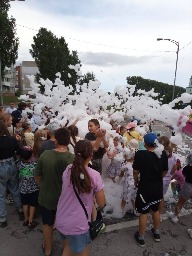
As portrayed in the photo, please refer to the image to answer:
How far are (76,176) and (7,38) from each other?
2097cm

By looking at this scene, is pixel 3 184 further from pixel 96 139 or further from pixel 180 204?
pixel 180 204

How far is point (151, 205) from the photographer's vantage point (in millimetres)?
3652

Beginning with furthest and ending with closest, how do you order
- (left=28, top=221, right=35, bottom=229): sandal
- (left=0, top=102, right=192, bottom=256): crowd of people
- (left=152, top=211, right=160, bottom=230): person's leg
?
1. (left=28, top=221, right=35, bottom=229): sandal
2. (left=152, top=211, right=160, bottom=230): person's leg
3. (left=0, top=102, right=192, bottom=256): crowd of people

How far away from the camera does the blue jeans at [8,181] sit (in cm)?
404

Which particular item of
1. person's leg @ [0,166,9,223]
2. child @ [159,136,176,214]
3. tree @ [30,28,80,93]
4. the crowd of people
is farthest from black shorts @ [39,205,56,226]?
tree @ [30,28,80,93]

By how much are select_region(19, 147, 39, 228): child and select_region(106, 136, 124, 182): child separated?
4.20 feet

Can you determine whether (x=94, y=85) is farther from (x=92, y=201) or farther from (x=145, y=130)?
(x=92, y=201)

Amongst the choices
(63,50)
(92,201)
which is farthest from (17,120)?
(63,50)

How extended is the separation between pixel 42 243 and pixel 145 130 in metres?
2.80

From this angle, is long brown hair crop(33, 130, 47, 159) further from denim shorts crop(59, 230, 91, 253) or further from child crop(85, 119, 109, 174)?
denim shorts crop(59, 230, 91, 253)

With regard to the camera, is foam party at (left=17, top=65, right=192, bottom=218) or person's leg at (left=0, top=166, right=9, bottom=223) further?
foam party at (left=17, top=65, right=192, bottom=218)

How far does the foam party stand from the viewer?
4.38 metres

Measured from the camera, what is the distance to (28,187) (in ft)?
13.7

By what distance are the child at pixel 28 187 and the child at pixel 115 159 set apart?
1.28 meters
